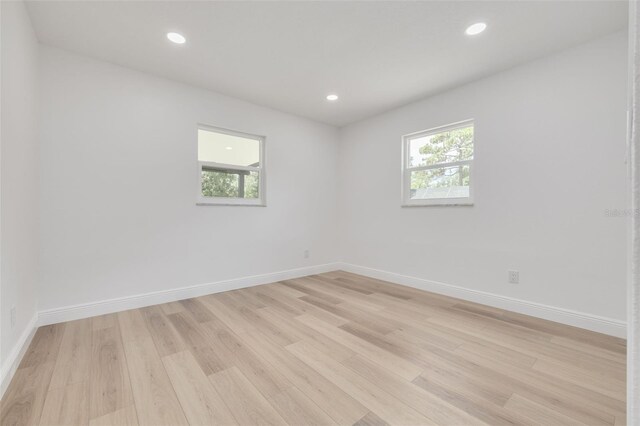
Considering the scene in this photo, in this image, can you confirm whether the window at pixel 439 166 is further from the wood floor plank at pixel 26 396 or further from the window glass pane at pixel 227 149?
the wood floor plank at pixel 26 396

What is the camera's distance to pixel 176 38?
7.77 ft

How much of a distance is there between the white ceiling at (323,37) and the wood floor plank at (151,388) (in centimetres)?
247

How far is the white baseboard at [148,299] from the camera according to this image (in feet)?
8.10

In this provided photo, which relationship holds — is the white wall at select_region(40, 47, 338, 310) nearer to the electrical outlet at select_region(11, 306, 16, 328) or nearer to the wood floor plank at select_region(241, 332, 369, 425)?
the electrical outlet at select_region(11, 306, 16, 328)

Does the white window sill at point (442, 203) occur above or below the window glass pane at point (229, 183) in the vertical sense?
below

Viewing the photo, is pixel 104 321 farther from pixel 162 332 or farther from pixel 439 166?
pixel 439 166

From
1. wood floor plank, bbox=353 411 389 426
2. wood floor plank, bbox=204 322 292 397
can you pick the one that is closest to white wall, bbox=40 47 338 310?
wood floor plank, bbox=204 322 292 397

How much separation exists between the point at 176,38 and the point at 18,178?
156 cm

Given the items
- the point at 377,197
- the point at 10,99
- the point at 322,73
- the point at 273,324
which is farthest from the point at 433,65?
the point at 10,99

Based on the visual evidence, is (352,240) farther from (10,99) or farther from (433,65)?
(10,99)

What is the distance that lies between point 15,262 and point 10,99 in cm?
104

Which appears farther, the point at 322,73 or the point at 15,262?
the point at 322,73

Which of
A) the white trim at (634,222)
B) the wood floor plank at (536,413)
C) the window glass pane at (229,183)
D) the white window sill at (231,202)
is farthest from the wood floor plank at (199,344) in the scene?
the white trim at (634,222)

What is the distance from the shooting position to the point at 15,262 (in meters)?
1.84
